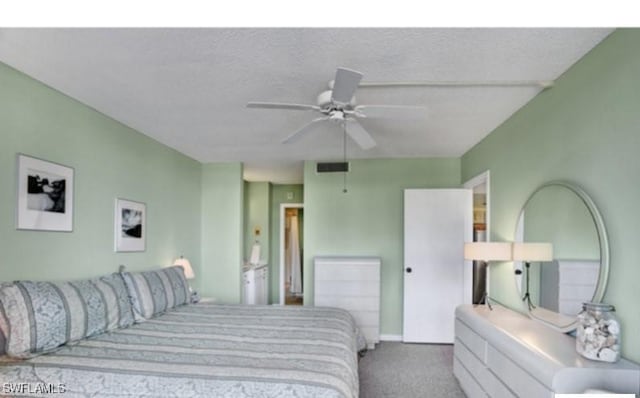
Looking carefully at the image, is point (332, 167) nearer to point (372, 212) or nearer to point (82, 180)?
point (372, 212)

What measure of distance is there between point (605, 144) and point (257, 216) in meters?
5.88

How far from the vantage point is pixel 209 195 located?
543cm

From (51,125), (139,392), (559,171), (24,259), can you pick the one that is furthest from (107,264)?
(559,171)

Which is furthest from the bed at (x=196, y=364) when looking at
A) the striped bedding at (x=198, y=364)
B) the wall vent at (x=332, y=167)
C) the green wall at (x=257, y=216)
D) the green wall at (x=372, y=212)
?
the green wall at (x=257, y=216)

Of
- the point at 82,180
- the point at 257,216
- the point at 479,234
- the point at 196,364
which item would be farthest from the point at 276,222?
the point at 196,364

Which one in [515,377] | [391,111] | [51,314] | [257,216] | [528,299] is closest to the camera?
[515,377]

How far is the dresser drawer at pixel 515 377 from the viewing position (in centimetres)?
187

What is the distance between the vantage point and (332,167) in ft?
17.0

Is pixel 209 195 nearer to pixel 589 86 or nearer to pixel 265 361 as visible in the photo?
pixel 265 361

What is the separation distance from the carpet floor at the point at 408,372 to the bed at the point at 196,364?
906 mm

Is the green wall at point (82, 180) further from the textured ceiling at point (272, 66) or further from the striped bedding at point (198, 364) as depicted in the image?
the striped bedding at point (198, 364)

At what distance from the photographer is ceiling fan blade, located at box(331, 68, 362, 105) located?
6.09 feet

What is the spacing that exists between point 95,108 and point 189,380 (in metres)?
2.45
